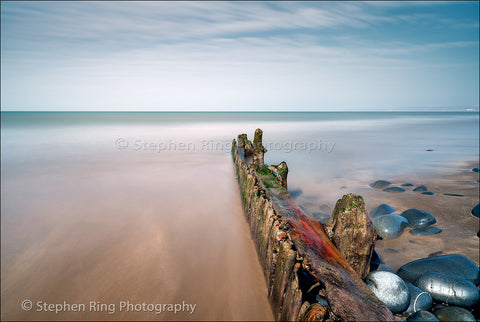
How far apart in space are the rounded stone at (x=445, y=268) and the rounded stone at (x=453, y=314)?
61cm

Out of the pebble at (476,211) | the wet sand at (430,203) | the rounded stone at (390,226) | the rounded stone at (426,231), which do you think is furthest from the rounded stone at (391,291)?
the pebble at (476,211)

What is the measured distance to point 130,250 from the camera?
4832 mm

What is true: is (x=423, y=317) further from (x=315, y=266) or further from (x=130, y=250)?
(x=130, y=250)

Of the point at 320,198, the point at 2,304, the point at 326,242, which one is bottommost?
the point at 2,304

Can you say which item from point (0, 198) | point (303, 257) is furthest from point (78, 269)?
point (0, 198)

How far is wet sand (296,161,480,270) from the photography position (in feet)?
15.2

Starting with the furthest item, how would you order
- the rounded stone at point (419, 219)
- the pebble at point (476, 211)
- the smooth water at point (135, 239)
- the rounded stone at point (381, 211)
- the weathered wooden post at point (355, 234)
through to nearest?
the rounded stone at point (381, 211) → the pebble at point (476, 211) → the rounded stone at point (419, 219) → the smooth water at point (135, 239) → the weathered wooden post at point (355, 234)

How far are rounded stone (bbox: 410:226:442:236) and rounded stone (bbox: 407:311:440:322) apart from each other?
8.53 feet

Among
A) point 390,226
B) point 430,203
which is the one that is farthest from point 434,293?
point 430,203

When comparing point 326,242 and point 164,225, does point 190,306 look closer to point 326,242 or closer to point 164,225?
Result: point 326,242

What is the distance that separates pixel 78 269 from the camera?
4285mm

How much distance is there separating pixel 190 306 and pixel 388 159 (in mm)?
14529

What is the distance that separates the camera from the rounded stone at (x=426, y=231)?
5.14m

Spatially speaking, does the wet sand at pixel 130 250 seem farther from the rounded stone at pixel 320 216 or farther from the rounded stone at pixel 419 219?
the rounded stone at pixel 419 219
